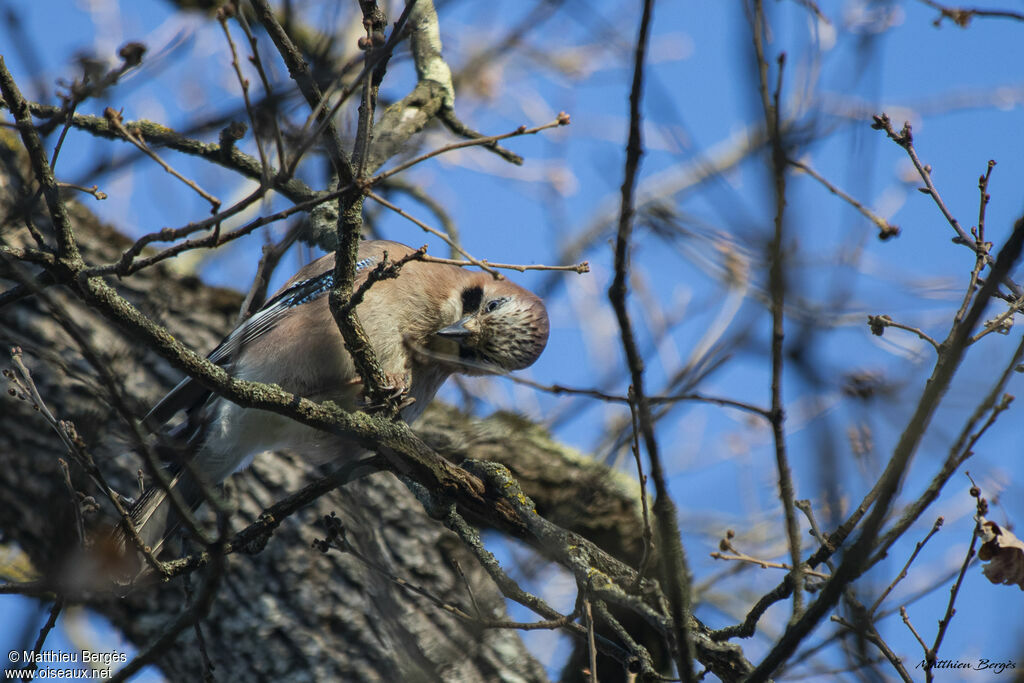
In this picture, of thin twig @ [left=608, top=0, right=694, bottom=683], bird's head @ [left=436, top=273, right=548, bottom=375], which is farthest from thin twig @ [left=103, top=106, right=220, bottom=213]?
bird's head @ [left=436, top=273, right=548, bottom=375]

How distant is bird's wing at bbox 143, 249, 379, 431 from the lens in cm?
355

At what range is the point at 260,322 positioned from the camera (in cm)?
385

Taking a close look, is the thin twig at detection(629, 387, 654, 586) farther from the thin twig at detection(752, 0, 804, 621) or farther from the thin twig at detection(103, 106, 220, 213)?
the thin twig at detection(103, 106, 220, 213)

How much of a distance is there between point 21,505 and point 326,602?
1.45 m

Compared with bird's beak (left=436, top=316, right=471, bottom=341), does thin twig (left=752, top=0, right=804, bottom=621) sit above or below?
below

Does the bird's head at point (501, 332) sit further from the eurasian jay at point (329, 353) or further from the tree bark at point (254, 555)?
the tree bark at point (254, 555)

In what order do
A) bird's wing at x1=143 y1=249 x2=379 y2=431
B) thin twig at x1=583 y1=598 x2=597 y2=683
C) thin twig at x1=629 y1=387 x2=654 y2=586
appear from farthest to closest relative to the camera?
1. bird's wing at x1=143 y1=249 x2=379 y2=431
2. thin twig at x1=583 y1=598 x2=597 y2=683
3. thin twig at x1=629 y1=387 x2=654 y2=586

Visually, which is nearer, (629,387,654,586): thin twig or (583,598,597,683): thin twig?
(629,387,654,586): thin twig

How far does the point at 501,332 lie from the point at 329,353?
0.72 m

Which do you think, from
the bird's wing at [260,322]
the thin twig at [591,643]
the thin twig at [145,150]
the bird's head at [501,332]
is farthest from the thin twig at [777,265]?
the bird's wing at [260,322]

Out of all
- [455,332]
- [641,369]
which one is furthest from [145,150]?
[455,332]

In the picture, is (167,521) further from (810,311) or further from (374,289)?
(810,311)

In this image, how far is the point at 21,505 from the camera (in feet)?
13.2

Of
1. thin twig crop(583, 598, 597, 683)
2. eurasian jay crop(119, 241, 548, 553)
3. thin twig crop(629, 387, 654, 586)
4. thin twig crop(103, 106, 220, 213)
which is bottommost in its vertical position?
thin twig crop(583, 598, 597, 683)
